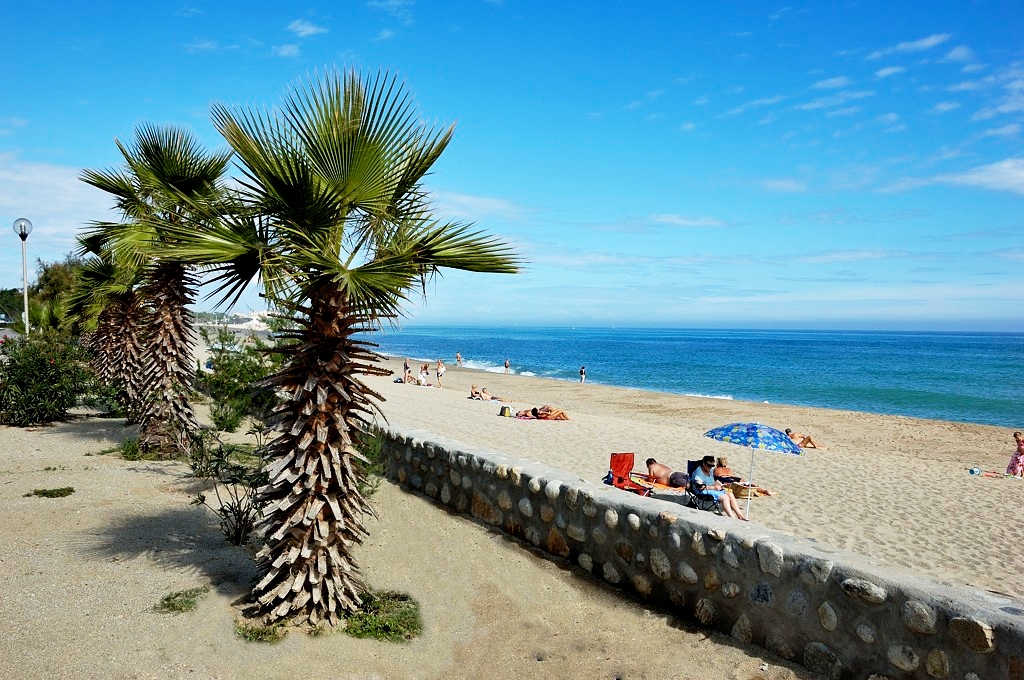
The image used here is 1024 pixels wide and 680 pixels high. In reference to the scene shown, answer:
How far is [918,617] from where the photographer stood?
3.64 metres

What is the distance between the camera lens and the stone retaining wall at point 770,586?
3.52 m

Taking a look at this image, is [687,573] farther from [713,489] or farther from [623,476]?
[623,476]

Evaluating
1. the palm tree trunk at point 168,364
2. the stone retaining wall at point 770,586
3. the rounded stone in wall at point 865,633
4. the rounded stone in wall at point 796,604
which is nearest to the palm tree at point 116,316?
the palm tree trunk at point 168,364

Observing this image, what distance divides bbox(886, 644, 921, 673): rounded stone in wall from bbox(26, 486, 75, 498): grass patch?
8868mm

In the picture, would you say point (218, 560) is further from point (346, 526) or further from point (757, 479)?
point (757, 479)

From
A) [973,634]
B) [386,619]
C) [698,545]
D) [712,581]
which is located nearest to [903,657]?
[973,634]

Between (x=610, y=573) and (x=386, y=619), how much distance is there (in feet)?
6.34

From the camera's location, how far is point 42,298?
2948 centimetres

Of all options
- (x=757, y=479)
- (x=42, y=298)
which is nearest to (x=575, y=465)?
(x=757, y=479)

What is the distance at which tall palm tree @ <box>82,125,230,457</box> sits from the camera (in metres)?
9.65

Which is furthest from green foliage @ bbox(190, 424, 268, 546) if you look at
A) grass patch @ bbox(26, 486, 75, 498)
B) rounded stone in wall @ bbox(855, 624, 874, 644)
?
rounded stone in wall @ bbox(855, 624, 874, 644)

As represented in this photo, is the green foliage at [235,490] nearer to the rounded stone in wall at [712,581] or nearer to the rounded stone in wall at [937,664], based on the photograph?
the rounded stone in wall at [712,581]

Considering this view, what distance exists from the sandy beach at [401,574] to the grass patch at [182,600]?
0.23ft

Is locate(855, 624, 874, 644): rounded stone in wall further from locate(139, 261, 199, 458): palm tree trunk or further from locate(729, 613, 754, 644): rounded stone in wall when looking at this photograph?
locate(139, 261, 199, 458): palm tree trunk
